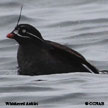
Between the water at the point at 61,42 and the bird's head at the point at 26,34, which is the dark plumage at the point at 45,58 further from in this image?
the water at the point at 61,42

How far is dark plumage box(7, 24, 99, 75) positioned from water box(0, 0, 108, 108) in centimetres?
27

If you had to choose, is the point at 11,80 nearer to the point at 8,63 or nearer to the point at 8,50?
the point at 8,63

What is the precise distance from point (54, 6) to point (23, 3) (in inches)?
33.7

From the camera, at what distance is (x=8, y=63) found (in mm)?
15898

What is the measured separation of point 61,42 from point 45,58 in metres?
3.77

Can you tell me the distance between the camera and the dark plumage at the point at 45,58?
14.1 meters

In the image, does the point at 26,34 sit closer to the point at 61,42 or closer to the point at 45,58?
the point at 45,58

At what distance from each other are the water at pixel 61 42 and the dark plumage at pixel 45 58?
27 centimetres

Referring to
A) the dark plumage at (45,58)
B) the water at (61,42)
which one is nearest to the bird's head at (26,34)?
the dark plumage at (45,58)

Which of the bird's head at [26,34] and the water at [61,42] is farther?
the bird's head at [26,34]

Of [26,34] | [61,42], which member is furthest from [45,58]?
[61,42]

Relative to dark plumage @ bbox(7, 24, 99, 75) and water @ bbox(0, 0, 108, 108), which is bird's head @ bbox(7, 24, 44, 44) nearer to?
dark plumage @ bbox(7, 24, 99, 75)

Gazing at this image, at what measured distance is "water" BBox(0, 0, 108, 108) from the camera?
1212 centimetres

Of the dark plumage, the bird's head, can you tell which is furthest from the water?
the bird's head
